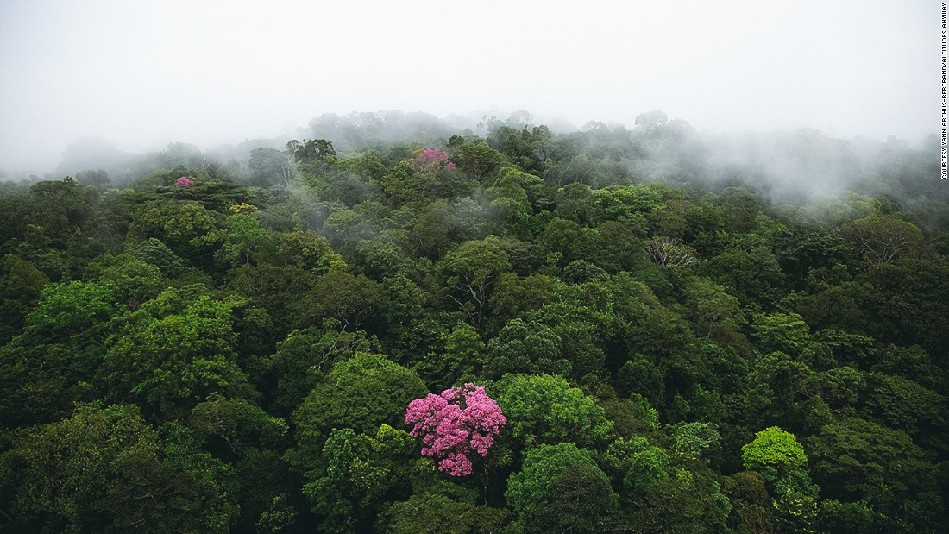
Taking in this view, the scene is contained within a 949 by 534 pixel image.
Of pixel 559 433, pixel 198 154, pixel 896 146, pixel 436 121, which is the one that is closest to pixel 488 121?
pixel 436 121

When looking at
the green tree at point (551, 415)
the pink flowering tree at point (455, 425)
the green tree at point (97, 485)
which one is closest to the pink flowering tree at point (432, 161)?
the green tree at point (551, 415)

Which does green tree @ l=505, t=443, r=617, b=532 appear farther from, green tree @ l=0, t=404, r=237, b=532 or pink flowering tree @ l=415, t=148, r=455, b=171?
pink flowering tree @ l=415, t=148, r=455, b=171

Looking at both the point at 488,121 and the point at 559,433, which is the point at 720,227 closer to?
the point at 559,433

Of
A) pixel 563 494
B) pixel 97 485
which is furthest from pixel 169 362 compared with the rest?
pixel 563 494

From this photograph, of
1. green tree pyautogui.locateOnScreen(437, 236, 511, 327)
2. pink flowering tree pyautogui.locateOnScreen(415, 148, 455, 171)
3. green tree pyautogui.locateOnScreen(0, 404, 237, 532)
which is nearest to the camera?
green tree pyautogui.locateOnScreen(0, 404, 237, 532)

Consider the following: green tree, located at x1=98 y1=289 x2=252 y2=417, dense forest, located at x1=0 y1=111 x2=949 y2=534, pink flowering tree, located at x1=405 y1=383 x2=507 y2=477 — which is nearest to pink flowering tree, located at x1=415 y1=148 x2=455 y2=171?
dense forest, located at x1=0 y1=111 x2=949 y2=534

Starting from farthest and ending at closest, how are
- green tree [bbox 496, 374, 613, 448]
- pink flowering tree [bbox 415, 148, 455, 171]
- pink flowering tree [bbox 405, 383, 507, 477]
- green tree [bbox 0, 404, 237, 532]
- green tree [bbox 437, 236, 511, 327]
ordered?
pink flowering tree [bbox 415, 148, 455, 171] < green tree [bbox 437, 236, 511, 327] < green tree [bbox 496, 374, 613, 448] < pink flowering tree [bbox 405, 383, 507, 477] < green tree [bbox 0, 404, 237, 532]
